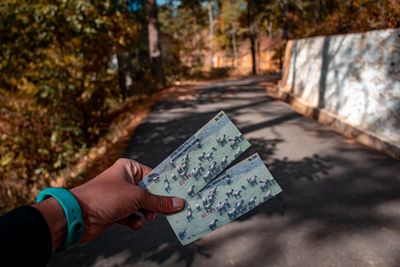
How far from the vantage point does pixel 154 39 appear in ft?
58.0

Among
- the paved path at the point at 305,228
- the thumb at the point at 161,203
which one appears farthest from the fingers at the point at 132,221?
the paved path at the point at 305,228

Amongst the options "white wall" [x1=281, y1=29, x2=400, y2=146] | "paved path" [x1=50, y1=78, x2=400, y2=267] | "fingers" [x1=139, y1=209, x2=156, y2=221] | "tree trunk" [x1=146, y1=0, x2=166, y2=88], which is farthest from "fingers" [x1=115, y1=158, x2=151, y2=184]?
"tree trunk" [x1=146, y1=0, x2=166, y2=88]

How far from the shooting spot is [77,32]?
7684 mm

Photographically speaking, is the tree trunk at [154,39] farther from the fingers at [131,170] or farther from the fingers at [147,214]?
the fingers at [147,214]

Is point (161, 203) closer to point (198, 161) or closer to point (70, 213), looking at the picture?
point (198, 161)

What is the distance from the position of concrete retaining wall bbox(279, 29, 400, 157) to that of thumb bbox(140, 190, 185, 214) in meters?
4.77

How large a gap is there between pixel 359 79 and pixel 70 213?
646cm

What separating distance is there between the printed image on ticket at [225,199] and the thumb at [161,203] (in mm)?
39

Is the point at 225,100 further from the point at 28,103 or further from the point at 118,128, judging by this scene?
the point at 28,103

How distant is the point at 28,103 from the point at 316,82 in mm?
6708

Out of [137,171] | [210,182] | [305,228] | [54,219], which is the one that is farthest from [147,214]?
[305,228]

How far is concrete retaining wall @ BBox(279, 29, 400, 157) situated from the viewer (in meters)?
5.68

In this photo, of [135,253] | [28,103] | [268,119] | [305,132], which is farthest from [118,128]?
[135,253]

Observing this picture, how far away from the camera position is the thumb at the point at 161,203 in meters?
1.68
